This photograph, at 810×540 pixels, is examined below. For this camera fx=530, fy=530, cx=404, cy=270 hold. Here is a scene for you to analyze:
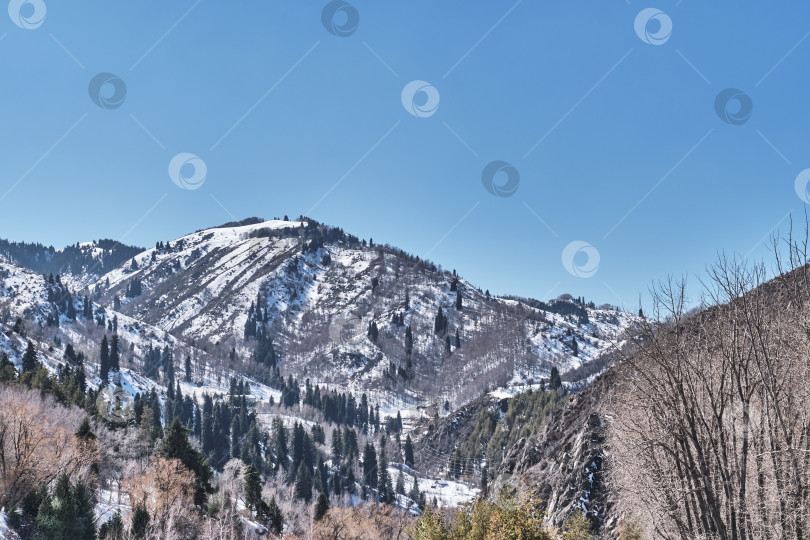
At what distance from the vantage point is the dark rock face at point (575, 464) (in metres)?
50.1

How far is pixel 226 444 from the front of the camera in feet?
472

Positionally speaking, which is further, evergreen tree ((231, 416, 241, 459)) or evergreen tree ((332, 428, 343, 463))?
evergreen tree ((332, 428, 343, 463))

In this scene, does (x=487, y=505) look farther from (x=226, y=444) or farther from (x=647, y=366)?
(x=226, y=444)

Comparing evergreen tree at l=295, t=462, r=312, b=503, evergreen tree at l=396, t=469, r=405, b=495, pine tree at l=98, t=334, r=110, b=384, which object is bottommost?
evergreen tree at l=295, t=462, r=312, b=503

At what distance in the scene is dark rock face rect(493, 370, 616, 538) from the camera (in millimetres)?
50062

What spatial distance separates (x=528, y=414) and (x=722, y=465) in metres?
186

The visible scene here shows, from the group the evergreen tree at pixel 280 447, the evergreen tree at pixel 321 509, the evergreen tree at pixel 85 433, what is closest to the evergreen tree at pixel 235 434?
the evergreen tree at pixel 280 447

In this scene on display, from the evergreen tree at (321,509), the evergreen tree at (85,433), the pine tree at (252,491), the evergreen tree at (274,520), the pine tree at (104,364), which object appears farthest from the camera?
the pine tree at (104,364)

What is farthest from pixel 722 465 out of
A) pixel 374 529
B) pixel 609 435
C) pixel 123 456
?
pixel 123 456

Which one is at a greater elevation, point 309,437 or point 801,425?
point 309,437

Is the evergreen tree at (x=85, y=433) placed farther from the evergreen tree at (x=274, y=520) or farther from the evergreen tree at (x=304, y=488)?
the evergreen tree at (x=304, y=488)

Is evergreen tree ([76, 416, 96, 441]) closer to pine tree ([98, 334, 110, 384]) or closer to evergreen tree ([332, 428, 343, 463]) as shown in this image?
evergreen tree ([332, 428, 343, 463])

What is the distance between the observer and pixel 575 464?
5653cm

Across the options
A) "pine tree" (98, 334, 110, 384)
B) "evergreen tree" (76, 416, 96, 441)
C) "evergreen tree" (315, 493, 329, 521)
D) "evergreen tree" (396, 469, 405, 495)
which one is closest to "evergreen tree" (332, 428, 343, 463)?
"evergreen tree" (396, 469, 405, 495)
